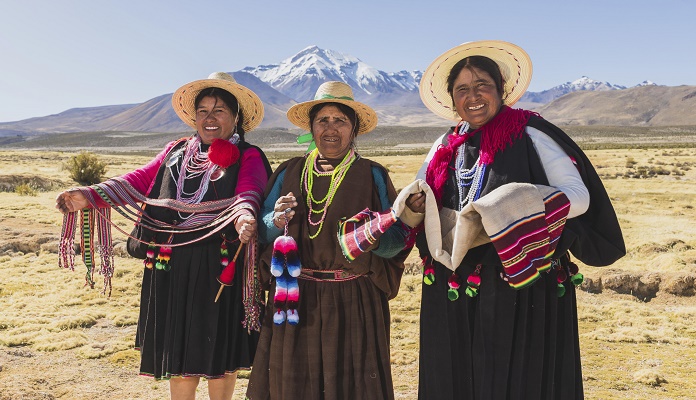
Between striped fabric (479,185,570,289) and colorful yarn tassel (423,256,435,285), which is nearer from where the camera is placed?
striped fabric (479,185,570,289)

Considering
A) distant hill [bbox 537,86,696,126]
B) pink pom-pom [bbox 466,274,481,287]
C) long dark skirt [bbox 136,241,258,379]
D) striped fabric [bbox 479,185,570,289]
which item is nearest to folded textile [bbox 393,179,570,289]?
striped fabric [bbox 479,185,570,289]

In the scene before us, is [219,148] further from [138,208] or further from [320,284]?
[320,284]

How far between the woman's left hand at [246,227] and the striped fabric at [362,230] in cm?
47

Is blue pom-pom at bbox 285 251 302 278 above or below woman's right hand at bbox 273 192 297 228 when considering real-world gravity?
below

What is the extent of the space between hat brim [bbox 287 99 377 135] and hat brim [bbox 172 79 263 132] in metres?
0.27

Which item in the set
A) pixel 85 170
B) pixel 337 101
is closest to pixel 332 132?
pixel 337 101

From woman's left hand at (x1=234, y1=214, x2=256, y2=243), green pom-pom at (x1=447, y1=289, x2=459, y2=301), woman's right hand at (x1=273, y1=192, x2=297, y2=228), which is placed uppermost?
woman's right hand at (x1=273, y1=192, x2=297, y2=228)

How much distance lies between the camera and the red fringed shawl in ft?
8.14

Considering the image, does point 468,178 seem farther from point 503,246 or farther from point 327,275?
point 327,275

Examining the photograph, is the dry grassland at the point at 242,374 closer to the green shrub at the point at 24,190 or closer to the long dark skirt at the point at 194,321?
the long dark skirt at the point at 194,321

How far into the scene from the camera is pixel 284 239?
8.82ft

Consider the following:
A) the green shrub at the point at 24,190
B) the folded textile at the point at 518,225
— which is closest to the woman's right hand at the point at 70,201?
the folded textile at the point at 518,225

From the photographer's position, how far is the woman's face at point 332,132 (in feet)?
9.48

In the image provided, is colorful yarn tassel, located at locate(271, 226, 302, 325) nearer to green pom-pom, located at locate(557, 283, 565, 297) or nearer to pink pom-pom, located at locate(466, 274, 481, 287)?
pink pom-pom, located at locate(466, 274, 481, 287)
